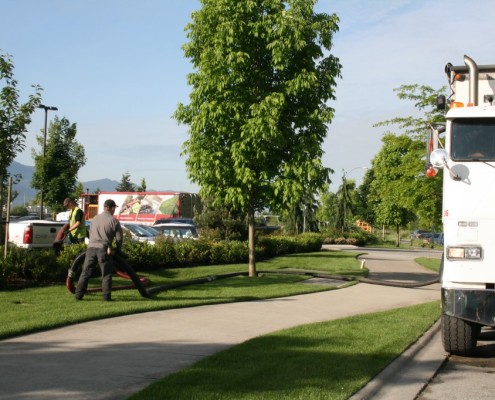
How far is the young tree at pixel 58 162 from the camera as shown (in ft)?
121

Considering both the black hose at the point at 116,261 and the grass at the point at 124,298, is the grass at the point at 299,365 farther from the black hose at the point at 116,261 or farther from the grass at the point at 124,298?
the black hose at the point at 116,261

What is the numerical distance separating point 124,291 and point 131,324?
3678 mm

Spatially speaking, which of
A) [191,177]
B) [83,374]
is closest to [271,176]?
[191,177]

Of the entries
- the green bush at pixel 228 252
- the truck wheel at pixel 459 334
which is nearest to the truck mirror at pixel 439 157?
the truck wheel at pixel 459 334

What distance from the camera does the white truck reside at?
739 centimetres

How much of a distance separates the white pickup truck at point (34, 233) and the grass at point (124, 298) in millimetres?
3273

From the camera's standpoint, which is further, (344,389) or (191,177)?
(191,177)

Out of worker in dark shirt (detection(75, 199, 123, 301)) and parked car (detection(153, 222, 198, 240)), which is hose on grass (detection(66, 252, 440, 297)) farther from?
parked car (detection(153, 222, 198, 240))

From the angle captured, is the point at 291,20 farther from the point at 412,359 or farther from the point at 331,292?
the point at 412,359

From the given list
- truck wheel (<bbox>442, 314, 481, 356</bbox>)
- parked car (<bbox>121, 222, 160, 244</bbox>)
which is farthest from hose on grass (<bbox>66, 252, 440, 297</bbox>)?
parked car (<bbox>121, 222, 160, 244</bbox>)

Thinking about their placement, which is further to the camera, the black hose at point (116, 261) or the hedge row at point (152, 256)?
the hedge row at point (152, 256)

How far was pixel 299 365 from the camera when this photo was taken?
21.9 ft

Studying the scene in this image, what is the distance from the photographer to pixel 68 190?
38.2 meters

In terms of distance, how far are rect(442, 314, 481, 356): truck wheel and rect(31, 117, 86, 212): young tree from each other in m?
31.9
